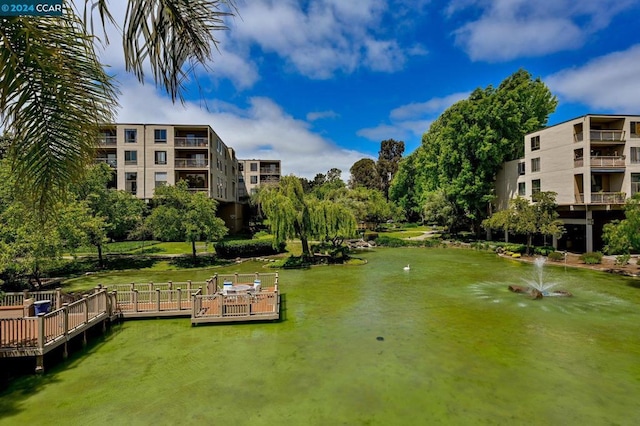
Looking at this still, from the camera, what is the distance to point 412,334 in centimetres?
1182

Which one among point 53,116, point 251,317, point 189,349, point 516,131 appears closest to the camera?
point 53,116

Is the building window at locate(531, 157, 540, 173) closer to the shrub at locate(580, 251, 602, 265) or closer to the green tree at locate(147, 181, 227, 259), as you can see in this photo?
the shrub at locate(580, 251, 602, 265)

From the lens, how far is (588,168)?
86.6 feet

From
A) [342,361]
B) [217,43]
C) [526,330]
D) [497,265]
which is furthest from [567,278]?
[217,43]

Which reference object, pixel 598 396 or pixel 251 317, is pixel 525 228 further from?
pixel 251 317

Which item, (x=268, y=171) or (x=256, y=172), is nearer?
(x=256, y=172)

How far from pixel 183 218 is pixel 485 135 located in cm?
3197

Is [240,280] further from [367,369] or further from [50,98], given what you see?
[50,98]

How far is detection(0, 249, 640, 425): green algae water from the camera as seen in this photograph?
7.32 m

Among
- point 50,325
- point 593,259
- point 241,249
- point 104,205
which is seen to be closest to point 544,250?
point 593,259

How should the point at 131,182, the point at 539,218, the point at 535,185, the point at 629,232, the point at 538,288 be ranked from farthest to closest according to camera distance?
the point at 131,182, the point at 535,185, the point at 539,218, the point at 538,288, the point at 629,232

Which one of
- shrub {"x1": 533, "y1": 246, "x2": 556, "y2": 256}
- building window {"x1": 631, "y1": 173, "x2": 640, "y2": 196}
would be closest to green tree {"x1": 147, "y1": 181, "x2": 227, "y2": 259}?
shrub {"x1": 533, "y1": 246, "x2": 556, "y2": 256}

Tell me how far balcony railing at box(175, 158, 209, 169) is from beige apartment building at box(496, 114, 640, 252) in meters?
33.0

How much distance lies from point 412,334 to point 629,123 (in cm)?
2829
